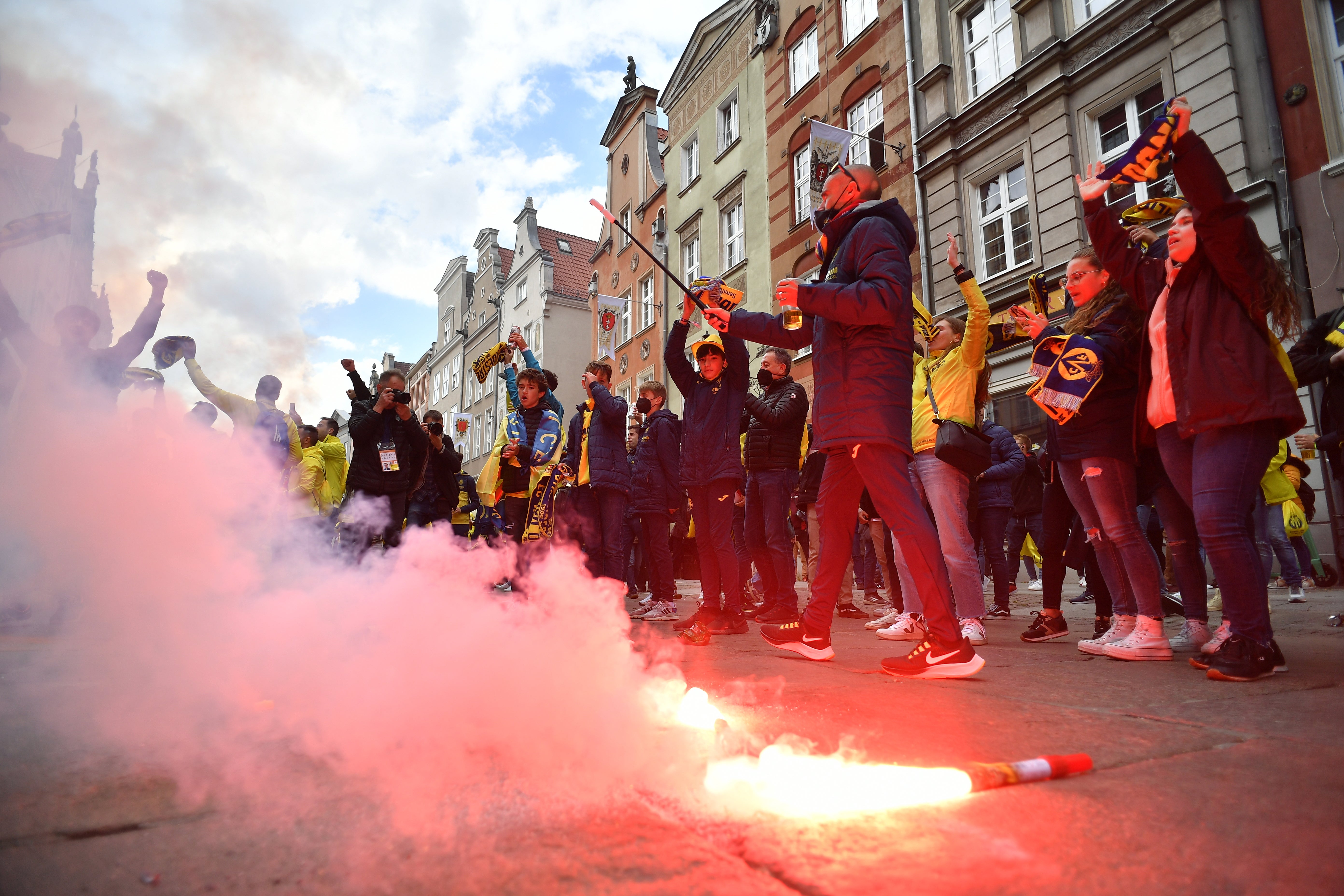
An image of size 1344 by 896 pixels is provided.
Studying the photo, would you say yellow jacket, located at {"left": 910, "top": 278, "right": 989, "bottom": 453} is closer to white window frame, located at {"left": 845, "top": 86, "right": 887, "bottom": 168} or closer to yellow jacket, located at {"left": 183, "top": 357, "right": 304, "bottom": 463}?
yellow jacket, located at {"left": 183, "top": 357, "right": 304, "bottom": 463}

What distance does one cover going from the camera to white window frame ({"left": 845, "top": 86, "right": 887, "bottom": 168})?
655 inches

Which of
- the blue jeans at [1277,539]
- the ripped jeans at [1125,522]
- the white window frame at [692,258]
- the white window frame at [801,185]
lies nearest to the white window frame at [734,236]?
the white window frame at [692,258]

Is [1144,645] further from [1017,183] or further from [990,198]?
[990,198]

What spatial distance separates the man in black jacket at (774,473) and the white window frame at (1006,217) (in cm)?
922

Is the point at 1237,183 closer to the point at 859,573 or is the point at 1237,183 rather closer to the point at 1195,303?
the point at 859,573

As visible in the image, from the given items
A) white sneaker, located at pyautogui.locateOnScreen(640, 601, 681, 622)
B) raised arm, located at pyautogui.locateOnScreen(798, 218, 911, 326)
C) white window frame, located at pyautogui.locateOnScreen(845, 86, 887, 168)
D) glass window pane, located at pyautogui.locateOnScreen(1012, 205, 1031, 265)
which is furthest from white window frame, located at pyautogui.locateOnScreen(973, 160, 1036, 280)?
raised arm, located at pyautogui.locateOnScreen(798, 218, 911, 326)

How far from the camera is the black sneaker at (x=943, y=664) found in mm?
3070

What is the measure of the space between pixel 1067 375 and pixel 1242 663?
4.90 feet

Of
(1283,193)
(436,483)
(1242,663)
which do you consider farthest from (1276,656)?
(1283,193)

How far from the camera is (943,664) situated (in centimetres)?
309

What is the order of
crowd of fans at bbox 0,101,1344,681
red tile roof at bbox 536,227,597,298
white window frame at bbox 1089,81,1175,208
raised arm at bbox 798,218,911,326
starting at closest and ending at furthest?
crowd of fans at bbox 0,101,1344,681, raised arm at bbox 798,218,911,326, white window frame at bbox 1089,81,1175,208, red tile roof at bbox 536,227,597,298

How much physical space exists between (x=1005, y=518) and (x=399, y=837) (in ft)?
20.6

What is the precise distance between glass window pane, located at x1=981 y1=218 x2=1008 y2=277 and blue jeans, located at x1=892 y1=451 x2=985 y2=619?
10.7 meters

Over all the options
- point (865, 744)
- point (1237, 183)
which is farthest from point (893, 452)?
point (1237, 183)
